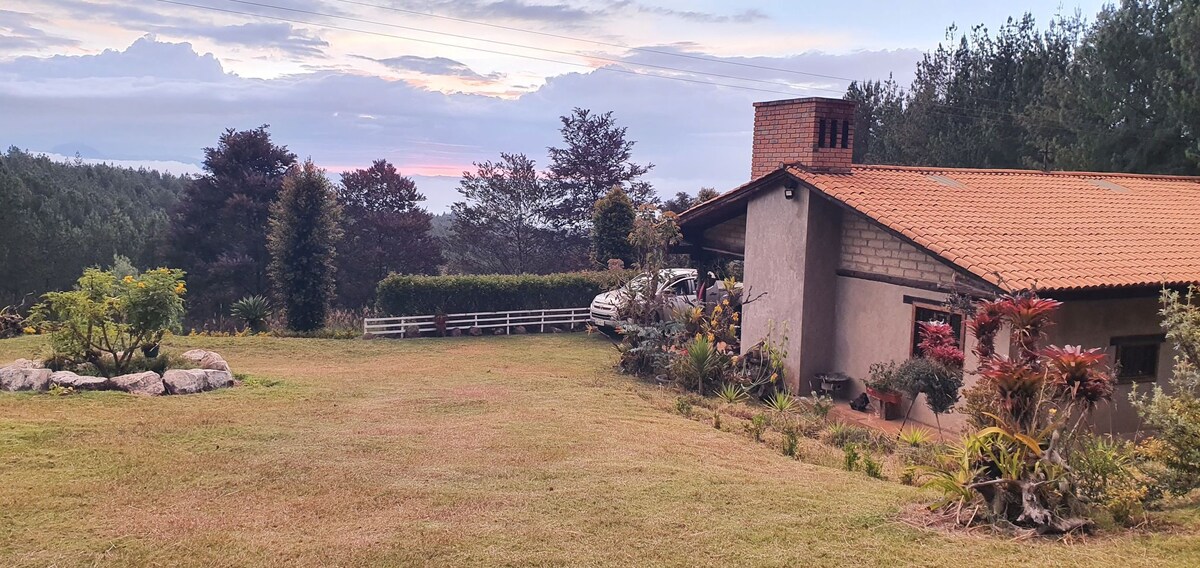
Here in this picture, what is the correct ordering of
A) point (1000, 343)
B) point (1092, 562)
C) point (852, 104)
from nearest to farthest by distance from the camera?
point (1092, 562) < point (1000, 343) < point (852, 104)

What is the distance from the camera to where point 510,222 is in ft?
132

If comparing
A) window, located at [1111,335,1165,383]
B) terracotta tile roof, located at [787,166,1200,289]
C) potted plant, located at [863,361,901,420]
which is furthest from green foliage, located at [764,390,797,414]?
window, located at [1111,335,1165,383]

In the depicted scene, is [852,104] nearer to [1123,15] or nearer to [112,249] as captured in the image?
[1123,15]

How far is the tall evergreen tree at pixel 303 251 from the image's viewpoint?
Answer: 24.0 meters

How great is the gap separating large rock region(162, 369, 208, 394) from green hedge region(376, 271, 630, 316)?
1045 centimetres

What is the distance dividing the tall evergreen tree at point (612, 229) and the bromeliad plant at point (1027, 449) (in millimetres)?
19421

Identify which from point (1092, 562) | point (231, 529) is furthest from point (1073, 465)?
point (231, 529)

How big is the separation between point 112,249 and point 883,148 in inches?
1497

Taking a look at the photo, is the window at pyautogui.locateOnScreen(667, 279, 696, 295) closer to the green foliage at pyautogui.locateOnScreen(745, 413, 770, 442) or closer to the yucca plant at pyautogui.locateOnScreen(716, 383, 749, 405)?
the yucca plant at pyautogui.locateOnScreen(716, 383, 749, 405)

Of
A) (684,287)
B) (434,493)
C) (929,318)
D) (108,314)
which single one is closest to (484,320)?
(684,287)

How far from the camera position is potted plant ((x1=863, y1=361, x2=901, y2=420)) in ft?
43.1

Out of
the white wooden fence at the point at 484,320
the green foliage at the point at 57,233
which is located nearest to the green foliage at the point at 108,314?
the white wooden fence at the point at 484,320

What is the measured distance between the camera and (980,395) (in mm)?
7250

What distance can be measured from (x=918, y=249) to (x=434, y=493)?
831cm
